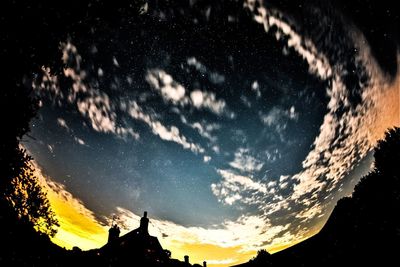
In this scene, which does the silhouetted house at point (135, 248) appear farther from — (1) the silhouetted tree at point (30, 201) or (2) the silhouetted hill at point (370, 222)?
(2) the silhouetted hill at point (370, 222)

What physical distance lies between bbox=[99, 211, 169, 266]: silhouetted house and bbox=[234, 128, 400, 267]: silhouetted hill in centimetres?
2106

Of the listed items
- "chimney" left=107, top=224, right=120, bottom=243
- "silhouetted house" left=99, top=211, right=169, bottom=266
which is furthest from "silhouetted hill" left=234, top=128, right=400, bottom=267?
"chimney" left=107, top=224, right=120, bottom=243

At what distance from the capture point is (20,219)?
13977 mm

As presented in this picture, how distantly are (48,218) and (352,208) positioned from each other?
75.6 ft

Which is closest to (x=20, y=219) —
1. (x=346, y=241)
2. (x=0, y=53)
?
(x=0, y=53)

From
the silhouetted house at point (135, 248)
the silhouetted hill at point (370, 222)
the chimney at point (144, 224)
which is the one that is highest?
the chimney at point (144, 224)

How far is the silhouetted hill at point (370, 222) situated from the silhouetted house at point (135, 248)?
21058 mm

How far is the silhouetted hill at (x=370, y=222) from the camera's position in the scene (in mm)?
13547

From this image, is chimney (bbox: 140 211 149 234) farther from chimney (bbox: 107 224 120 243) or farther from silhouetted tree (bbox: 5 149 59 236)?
silhouetted tree (bbox: 5 149 59 236)

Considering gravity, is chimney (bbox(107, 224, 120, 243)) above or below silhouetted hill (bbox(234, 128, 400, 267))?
above

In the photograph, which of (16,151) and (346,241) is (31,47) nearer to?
(16,151)

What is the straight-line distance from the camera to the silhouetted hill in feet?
44.4

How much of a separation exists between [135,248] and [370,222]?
2749 centimetres

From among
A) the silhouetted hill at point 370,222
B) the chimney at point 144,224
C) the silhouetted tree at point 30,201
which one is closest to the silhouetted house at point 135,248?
the chimney at point 144,224
